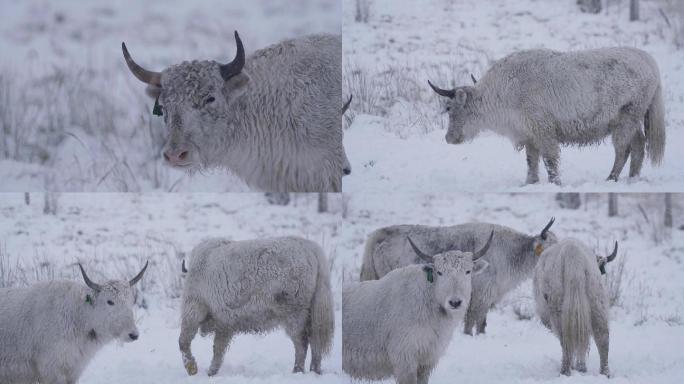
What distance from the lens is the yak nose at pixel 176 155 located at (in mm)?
4855

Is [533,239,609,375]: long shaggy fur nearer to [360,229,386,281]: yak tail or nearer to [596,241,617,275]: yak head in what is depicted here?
Result: [596,241,617,275]: yak head

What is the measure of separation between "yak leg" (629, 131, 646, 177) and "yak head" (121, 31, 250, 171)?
187 cm

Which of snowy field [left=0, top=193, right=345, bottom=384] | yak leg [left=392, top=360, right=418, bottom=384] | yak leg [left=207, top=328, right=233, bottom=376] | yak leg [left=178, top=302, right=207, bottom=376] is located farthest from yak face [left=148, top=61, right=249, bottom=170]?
yak leg [left=392, top=360, right=418, bottom=384]

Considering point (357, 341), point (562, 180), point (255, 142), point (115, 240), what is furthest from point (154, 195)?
point (562, 180)

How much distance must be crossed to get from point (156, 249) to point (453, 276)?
143 centimetres

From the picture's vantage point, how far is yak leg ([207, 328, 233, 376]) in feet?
17.2

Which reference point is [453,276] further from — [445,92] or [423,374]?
[445,92]

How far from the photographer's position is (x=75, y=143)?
17.0ft

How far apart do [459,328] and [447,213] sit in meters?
0.55

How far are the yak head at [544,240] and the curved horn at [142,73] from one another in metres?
1.96

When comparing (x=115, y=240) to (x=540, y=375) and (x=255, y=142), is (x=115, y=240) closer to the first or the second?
→ (x=255, y=142)

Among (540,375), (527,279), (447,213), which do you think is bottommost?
(540,375)

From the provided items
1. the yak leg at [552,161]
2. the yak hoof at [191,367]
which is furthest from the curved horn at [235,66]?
the yak leg at [552,161]

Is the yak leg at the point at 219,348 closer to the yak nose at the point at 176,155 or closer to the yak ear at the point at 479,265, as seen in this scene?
the yak nose at the point at 176,155
